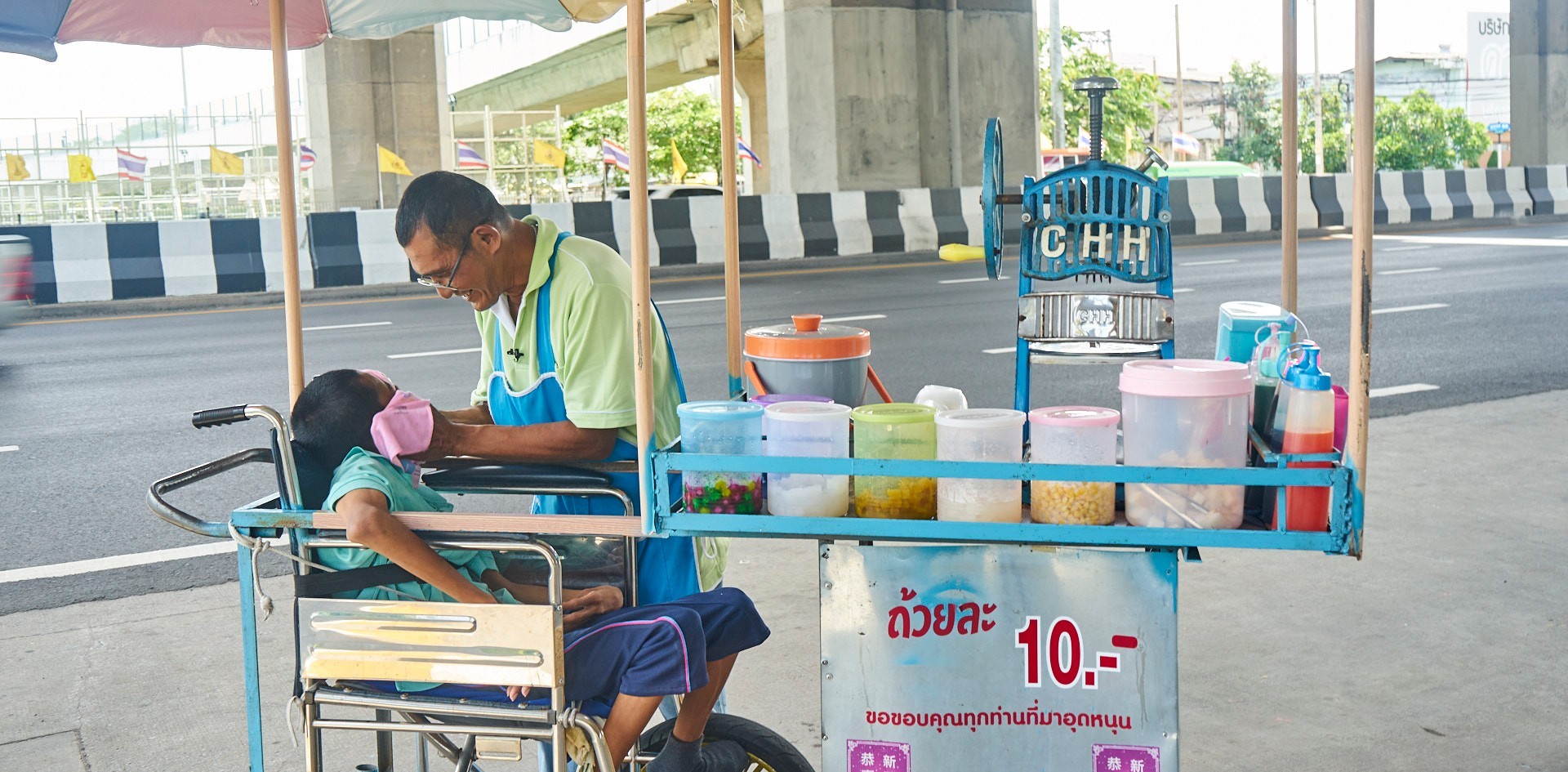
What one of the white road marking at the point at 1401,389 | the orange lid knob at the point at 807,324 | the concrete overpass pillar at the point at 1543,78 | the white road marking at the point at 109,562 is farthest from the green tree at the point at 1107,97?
the orange lid knob at the point at 807,324

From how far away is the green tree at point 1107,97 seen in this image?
1909 inches

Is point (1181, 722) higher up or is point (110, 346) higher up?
point (110, 346)

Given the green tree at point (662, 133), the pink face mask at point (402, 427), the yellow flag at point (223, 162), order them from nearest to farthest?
1. the pink face mask at point (402, 427)
2. the yellow flag at point (223, 162)
3. the green tree at point (662, 133)

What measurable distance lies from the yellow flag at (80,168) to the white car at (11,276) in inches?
454

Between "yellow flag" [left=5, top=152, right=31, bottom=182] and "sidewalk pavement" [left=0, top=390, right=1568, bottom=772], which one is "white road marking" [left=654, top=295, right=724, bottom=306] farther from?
"yellow flag" [left=5, top=152, right=31, bottom=182]

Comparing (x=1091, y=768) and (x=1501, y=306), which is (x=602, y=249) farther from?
(x=1501, y=306)

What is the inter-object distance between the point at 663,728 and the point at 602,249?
988 mm

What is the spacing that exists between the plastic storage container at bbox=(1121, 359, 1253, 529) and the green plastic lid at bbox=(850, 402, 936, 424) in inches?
13.7

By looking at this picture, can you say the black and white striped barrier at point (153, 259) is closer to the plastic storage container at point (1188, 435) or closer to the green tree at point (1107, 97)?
the plastic storage container at point (1188, 435)

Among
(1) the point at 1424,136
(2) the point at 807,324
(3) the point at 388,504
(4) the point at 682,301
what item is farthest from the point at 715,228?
(1) the point at 1424,136

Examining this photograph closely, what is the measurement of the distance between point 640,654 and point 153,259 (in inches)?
531

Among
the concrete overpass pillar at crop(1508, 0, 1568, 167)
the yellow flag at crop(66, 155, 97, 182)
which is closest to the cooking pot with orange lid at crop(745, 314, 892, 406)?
the yellow flag at crop(66, 155, 97, 182)

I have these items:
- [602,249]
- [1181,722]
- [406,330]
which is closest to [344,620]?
[602,249]

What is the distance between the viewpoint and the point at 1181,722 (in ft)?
11.4
